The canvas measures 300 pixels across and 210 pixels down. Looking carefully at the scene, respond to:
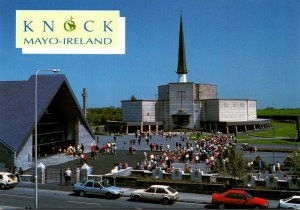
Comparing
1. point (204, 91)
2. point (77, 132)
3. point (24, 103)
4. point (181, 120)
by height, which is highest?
point (204, 91)

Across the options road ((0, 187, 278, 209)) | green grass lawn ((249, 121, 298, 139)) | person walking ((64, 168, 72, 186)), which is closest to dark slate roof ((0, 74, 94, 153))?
person walking ((64, 168, 72, 186))

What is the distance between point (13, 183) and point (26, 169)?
305 inches

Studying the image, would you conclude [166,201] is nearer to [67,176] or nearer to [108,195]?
[108,195]

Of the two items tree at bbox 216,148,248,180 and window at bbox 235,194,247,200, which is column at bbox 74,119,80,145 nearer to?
tree at bbox 216,148,248,180

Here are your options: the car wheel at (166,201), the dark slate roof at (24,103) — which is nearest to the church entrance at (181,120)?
the dark slate roof at (24,103)

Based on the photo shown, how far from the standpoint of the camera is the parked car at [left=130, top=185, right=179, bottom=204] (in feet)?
72.2

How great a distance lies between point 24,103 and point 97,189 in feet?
56.1

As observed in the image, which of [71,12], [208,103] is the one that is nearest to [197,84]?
[208,103]

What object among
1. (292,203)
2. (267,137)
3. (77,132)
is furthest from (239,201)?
(267,137)

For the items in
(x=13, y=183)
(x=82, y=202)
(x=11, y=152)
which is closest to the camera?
(x=82, y=202)

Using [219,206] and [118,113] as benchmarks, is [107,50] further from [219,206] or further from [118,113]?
[118,113]

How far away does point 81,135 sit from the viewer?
46812 mm

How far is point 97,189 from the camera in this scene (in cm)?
2367

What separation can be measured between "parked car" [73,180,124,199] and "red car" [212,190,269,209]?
636cm
